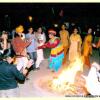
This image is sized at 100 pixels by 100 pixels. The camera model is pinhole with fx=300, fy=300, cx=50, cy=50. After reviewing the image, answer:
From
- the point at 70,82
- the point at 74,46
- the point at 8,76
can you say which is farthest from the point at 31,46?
the point at 8,76

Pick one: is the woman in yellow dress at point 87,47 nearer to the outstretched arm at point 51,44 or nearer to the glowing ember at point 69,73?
the glowing ember at point 69,73

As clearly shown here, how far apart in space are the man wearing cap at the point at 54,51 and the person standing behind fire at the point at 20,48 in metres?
0.35

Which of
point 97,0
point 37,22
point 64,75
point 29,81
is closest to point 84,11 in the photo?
point 97,0

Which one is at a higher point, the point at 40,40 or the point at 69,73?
the point at 40,40

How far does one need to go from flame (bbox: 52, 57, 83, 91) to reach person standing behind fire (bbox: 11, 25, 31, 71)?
0.73 meters

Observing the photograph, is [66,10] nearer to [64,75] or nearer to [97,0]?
[97,0]

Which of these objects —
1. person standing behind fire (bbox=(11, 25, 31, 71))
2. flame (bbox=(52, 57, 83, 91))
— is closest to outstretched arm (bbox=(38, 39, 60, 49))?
person standing behind fire (bbox=(11, 25, 31, 71))

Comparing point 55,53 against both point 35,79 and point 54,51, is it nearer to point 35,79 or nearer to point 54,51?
point 54,51

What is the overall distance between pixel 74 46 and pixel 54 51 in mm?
422

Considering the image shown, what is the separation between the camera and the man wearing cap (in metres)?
5.85

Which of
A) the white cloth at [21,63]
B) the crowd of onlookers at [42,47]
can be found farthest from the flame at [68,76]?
the white cloth at [21,63]

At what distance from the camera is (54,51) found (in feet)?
19.4

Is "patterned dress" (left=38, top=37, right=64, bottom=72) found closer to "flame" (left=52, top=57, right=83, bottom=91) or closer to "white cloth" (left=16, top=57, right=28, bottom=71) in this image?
"flame" (left=52, top=57, right=83, bottom=91)

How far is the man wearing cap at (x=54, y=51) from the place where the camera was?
585 centimetres
